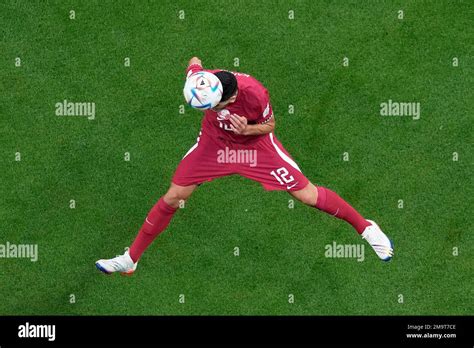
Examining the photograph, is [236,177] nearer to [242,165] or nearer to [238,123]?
[242,165]

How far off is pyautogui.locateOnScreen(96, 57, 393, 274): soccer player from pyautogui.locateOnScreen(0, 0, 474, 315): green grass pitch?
880 millimetres

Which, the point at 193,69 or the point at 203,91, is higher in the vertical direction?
the point at 193,69

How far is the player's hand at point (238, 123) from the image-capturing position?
12.7 m

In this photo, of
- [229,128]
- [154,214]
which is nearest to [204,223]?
[154,214]

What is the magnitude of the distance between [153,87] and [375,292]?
4.55m

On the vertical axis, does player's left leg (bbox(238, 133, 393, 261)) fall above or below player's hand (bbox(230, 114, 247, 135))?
below

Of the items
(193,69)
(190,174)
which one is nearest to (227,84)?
(193,69)

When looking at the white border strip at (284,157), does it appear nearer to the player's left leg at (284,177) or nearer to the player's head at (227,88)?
the player's left leg at (284,177)

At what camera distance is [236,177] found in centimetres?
1486

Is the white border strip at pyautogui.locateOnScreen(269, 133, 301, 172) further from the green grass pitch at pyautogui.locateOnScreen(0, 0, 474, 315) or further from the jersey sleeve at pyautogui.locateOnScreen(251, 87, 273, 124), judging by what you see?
the green grass pitch at pyautogui.locateOnScreen(0, 0, 474, 315)

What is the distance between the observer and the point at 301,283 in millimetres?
14609

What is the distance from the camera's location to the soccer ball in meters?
12.3

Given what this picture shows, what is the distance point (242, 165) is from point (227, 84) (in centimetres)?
155

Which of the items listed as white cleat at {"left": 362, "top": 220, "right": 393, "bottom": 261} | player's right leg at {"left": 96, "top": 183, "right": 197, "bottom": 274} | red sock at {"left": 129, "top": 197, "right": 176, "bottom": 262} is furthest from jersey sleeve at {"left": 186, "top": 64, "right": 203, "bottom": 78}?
white cleat at {"left": 362, "top": 220, "right": 393, "bottom": 261}
